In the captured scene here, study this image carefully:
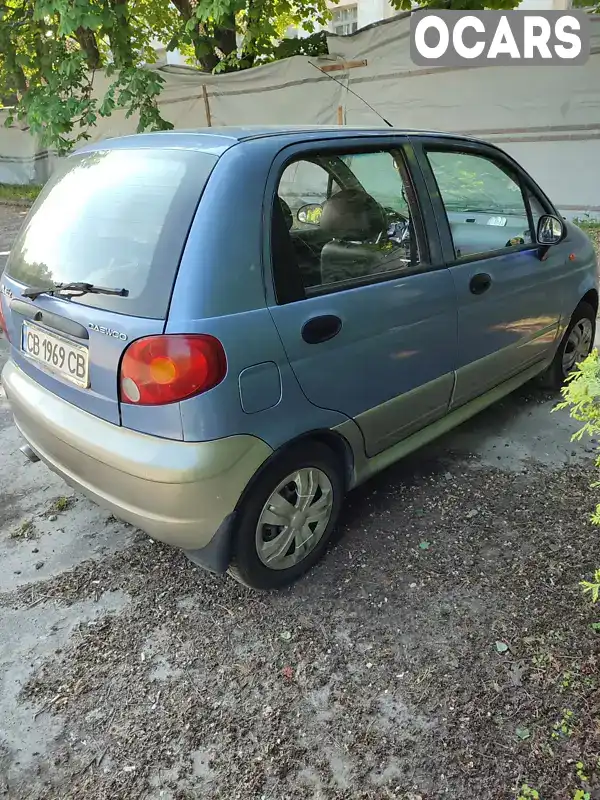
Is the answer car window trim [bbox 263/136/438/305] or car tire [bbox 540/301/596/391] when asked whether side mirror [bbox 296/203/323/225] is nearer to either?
car window trim [bbox 263/136/438/305]

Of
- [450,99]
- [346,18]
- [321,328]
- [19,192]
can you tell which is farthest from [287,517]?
[346,18]

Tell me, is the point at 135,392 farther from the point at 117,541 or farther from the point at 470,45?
the point at 470,45

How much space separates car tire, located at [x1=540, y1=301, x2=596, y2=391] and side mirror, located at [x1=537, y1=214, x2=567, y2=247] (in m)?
0.72

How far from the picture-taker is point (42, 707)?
2.05 meters

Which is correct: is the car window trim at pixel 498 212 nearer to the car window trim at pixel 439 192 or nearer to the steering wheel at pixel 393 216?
the car window trim at pixel 439 192

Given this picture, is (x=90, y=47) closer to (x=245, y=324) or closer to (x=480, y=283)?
(x=480, y=283)

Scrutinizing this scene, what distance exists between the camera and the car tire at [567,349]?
162 inches

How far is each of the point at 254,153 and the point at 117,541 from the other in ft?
5.92

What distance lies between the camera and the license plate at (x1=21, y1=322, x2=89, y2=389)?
2213 mm

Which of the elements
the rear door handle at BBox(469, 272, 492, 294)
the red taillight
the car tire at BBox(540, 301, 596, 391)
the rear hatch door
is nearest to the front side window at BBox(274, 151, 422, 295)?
the rear door handle at BBox(469, 272, 492, 294)

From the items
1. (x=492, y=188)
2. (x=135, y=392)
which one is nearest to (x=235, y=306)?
(x=135, y=392)

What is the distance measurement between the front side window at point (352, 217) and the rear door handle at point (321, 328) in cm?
14

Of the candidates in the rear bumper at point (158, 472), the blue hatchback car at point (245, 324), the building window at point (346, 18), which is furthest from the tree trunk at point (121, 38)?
the building window at point (346, 18)

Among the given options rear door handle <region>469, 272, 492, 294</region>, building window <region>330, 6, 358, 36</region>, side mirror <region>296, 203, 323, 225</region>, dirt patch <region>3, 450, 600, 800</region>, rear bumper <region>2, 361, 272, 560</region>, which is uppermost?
building window <region>330, 6, 358, 36</region>
